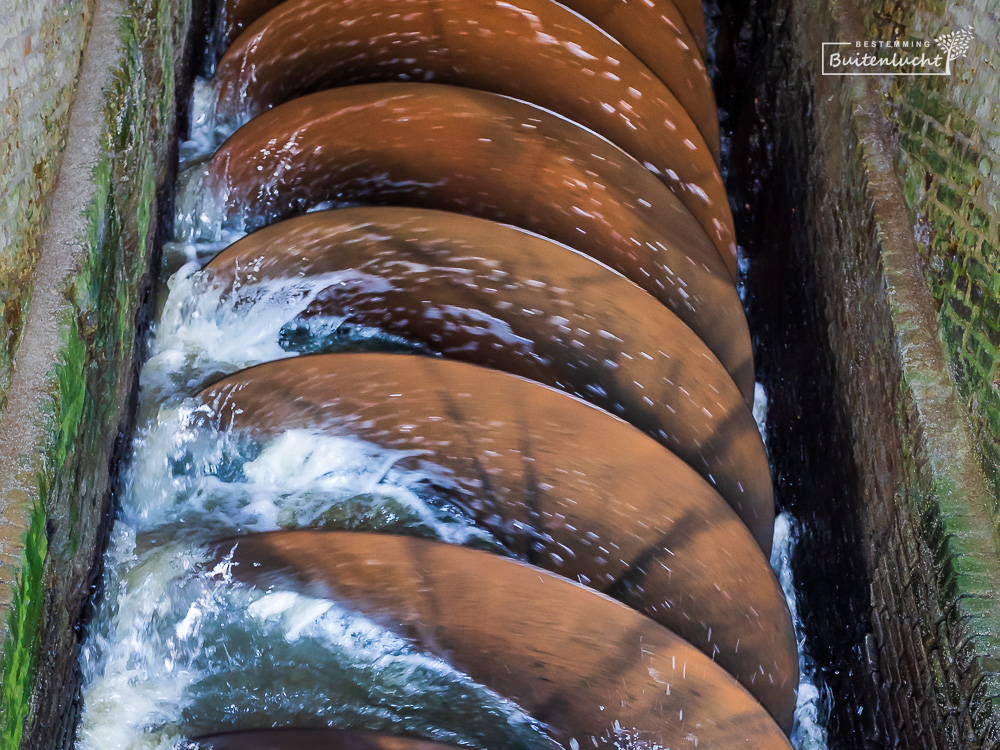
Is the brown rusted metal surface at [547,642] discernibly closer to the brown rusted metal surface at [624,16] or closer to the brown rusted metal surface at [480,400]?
the brown rusted metal surface at [480,400]

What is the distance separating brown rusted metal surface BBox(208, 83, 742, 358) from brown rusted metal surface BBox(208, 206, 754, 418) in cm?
19

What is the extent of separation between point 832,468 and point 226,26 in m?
2.19

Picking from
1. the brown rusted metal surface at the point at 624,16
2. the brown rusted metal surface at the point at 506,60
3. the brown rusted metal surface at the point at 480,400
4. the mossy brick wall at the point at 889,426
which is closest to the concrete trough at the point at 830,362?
the mossy brick wall at the point at 889,426

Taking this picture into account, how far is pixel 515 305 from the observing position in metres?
1.78

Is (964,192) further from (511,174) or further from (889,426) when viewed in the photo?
(511,174)

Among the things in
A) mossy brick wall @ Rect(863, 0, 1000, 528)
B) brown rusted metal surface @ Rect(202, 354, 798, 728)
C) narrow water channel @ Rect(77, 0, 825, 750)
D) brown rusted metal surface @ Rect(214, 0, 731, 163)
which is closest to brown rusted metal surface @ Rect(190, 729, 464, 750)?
narrow water channel @ Rect(77, 0, 825, 750)

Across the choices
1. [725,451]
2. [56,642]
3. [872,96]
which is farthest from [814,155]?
[56,642]

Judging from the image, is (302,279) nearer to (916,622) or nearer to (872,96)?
(916,622)

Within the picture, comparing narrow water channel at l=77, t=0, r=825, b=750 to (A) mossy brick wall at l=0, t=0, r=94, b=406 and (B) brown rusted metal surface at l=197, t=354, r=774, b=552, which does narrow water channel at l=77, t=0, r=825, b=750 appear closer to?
(B) brown rusted metal surface at l=197, t=354, r=774, b=552

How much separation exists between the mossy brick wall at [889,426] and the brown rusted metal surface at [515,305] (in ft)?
1.42

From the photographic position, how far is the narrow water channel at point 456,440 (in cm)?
151

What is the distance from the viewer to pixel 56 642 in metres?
1.62

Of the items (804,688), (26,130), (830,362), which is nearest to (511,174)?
(26,130)

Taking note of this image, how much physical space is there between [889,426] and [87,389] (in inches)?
68.2
